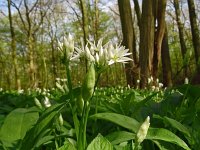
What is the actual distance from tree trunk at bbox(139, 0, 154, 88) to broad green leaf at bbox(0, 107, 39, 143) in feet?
24.4

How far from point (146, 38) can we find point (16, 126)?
25.6 feet

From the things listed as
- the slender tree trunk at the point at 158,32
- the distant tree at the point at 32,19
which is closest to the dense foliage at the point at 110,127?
the slender tree trunk at the point at 158,32

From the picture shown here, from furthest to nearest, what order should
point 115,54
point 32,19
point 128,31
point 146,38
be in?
1. point 32,19
2. point 128,31
3. point 146,38
4. point 115,54

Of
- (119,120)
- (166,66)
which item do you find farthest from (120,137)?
(166,66)

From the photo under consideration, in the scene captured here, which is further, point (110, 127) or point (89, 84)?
point (110, 127)

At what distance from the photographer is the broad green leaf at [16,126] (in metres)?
1.29

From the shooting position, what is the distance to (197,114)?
1508 millimetres

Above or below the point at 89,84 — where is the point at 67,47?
above

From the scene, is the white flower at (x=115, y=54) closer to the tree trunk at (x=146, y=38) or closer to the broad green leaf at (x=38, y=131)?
the broad green leaf at (x=38, y=131)

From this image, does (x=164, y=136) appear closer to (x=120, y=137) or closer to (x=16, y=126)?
(x=120, y=137)

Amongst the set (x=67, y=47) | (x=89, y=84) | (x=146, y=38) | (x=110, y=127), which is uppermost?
(x=146, y=38)

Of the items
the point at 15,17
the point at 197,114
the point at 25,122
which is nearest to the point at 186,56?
the point at 197,114

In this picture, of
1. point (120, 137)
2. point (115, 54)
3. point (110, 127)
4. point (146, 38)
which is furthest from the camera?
point (146, 38)

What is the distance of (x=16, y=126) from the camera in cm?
132
